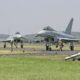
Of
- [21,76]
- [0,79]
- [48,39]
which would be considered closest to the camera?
[0,79]

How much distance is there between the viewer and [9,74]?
20.0 m

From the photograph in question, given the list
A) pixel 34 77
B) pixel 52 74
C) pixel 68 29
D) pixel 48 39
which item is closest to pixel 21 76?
pixel 34 77

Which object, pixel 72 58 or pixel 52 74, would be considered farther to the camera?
pixel 72 58

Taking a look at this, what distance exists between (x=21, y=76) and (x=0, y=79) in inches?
64.3

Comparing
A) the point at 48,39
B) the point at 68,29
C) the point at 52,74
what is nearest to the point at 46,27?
the point at 48,39

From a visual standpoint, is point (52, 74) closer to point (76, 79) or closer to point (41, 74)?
point (41, 74)

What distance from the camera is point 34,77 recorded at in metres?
18.7

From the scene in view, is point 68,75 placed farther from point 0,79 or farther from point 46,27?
point 46,27

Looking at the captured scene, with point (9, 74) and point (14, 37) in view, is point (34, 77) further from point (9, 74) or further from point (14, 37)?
point (14, 37)

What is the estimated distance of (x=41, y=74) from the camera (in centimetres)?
2006

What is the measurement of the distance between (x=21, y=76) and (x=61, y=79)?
244 cm

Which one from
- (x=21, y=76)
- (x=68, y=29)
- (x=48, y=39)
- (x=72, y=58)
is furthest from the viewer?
(x=68, y=29)

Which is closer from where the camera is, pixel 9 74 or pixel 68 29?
pixel 9 74

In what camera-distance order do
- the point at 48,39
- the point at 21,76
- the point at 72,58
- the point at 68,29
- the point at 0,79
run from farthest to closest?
the point at 68,29, the point at 48,39, the point at 72,58, the point at 21,76, the point at 0,79
